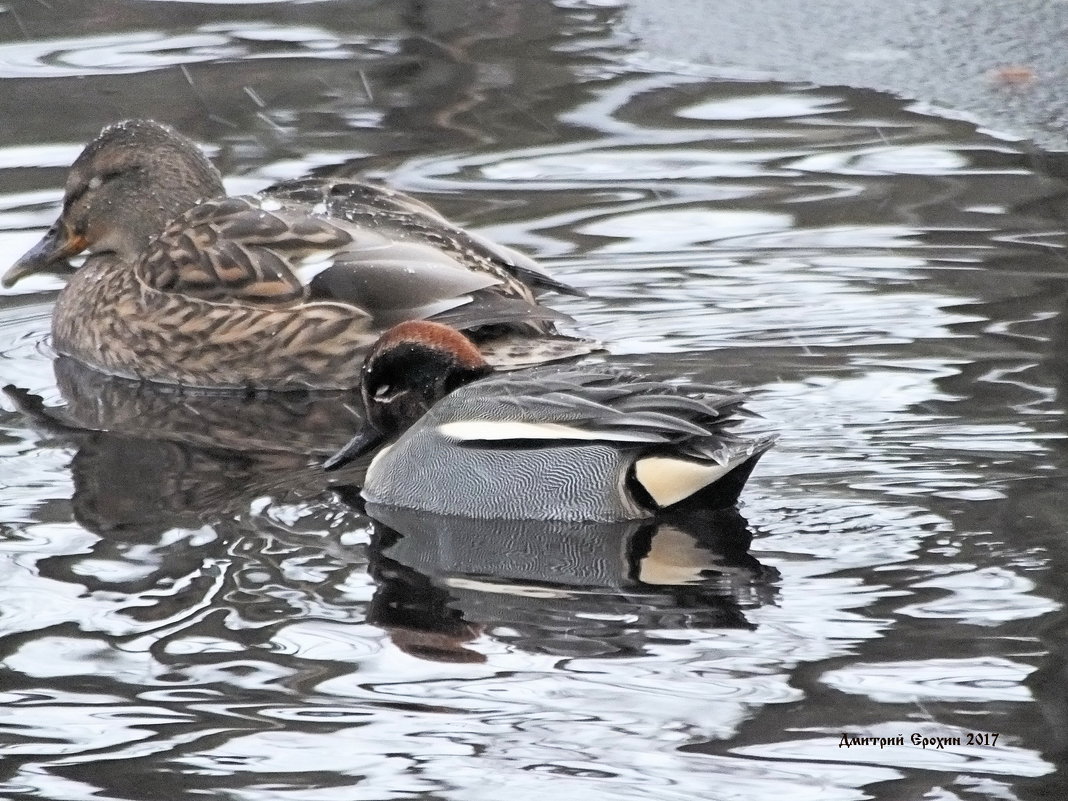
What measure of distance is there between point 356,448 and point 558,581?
1.25 metres

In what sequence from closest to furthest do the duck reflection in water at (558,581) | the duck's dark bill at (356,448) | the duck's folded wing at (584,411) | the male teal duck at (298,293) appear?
the duck reflection in water at (558,581), the duck's folded wing at (584,411), the duck's dark bill at (356,448), the male teal duck at (298,293)

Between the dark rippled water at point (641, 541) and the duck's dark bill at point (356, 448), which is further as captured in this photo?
the duck's dark bill at point (356, 448)

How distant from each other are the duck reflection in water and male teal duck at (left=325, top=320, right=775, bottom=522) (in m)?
0.06

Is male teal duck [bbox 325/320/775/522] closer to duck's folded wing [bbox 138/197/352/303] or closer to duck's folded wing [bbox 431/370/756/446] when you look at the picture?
duck's folded wing [bbox 431/370/756/446]

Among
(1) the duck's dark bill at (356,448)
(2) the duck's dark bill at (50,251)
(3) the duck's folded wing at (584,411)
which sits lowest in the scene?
(1) the duck's dark bill at (356,448)

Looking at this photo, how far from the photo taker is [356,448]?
593cm

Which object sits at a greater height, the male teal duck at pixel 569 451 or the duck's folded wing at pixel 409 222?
the duck's folded wing at pixel 409 222

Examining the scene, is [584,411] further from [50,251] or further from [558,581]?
[50,251]

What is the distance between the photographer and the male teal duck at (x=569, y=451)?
5199 mm

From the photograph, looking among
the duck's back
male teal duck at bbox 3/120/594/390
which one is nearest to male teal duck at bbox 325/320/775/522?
the duck's back

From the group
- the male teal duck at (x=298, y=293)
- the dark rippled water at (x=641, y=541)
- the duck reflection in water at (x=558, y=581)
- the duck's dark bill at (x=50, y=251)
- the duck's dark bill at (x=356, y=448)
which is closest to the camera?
the dark rippled water at (x=641, y=541)

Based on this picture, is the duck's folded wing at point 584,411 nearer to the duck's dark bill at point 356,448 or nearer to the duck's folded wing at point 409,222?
the duck's dark bill at point 356,448

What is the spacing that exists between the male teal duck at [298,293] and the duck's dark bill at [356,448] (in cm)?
83

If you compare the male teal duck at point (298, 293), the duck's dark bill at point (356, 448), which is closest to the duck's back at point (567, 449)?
the duck's dark bill at point (356, 448)
